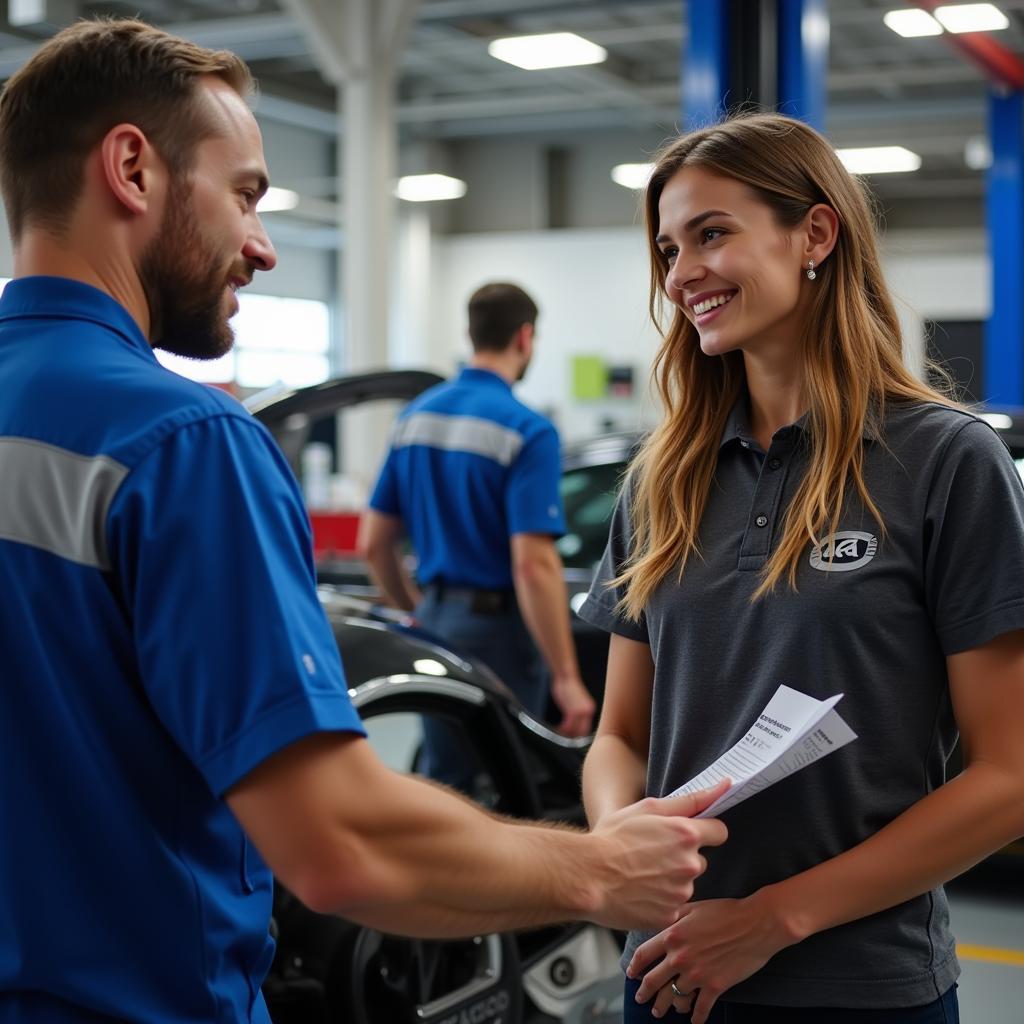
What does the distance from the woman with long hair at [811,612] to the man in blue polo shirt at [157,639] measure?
364mm

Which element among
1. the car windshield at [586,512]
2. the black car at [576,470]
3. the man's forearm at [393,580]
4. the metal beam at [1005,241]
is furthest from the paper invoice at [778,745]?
the metal beam at [1005,241]

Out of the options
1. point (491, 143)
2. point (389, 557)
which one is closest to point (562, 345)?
point (491, 143)

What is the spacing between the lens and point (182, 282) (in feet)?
4.60

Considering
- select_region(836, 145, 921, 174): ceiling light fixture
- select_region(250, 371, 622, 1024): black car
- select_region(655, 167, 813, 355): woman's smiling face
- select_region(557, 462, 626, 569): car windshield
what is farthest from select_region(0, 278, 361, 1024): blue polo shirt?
select_region(836, 145, 921, 174): ceiling light fixture

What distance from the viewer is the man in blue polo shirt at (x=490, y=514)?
457cm

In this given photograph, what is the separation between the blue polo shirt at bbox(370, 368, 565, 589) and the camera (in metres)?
4.57

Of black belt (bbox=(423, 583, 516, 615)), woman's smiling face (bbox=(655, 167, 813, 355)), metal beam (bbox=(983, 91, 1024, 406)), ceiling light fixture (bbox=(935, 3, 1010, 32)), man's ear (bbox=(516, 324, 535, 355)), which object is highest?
ceiling light fixture (bbox=(935, 3, 1010, 32))

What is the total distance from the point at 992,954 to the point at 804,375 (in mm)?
3150

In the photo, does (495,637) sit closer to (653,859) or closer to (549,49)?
(653,859)

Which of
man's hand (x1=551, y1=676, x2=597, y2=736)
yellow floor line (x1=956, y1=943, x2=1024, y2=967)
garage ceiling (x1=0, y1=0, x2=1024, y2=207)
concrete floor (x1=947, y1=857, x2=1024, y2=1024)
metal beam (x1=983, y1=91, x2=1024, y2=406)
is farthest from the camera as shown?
metal beam (x1=983, y1=91, x2=1024, y2=406)

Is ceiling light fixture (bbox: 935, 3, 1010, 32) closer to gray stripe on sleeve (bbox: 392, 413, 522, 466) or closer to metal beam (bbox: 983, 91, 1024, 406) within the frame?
metal beam (bbox: 983, 91, 1024, 406)

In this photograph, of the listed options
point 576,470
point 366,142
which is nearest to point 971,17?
point 366,142

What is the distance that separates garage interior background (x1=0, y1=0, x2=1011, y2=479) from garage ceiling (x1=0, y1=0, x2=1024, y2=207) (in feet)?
0.12

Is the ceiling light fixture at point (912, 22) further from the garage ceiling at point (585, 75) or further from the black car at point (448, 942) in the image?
the black car at point (448, 942)
